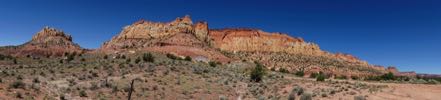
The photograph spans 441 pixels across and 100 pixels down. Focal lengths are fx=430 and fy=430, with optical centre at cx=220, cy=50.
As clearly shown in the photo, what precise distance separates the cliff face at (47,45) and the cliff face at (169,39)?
11.4 m

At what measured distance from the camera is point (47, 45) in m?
110

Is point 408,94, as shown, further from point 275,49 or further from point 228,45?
point 228,45

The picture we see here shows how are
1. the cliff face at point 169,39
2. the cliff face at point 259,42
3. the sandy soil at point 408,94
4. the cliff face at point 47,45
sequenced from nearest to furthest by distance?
the sandy soil at point 408,94 < the cliff face at point 169,39 < the cliff face at point 47,45 < the cliff face at point 259,42

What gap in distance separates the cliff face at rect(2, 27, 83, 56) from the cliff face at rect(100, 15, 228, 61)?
37.4ft

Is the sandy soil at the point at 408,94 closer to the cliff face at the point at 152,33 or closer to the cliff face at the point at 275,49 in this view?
the cliff face at the point at 152,33

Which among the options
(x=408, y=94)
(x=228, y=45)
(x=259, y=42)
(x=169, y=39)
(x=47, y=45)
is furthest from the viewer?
(x=228, y=45)

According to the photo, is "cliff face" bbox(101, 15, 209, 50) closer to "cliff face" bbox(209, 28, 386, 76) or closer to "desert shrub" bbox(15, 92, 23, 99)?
"cliff face" bbox(209, 28, 386, 76)

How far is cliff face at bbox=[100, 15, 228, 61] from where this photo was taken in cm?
8450

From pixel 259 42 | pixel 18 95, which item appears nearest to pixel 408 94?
pixel 18 95

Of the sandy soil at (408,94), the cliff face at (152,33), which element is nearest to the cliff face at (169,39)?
the cliff face at (152,33)

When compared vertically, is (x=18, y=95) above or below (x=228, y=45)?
below

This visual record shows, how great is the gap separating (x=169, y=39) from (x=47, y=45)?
37.4 metres

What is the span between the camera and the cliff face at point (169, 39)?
3327 inches

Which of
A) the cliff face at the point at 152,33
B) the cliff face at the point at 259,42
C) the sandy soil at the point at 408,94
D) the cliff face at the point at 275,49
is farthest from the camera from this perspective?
the cliff face at the point at 259,42
